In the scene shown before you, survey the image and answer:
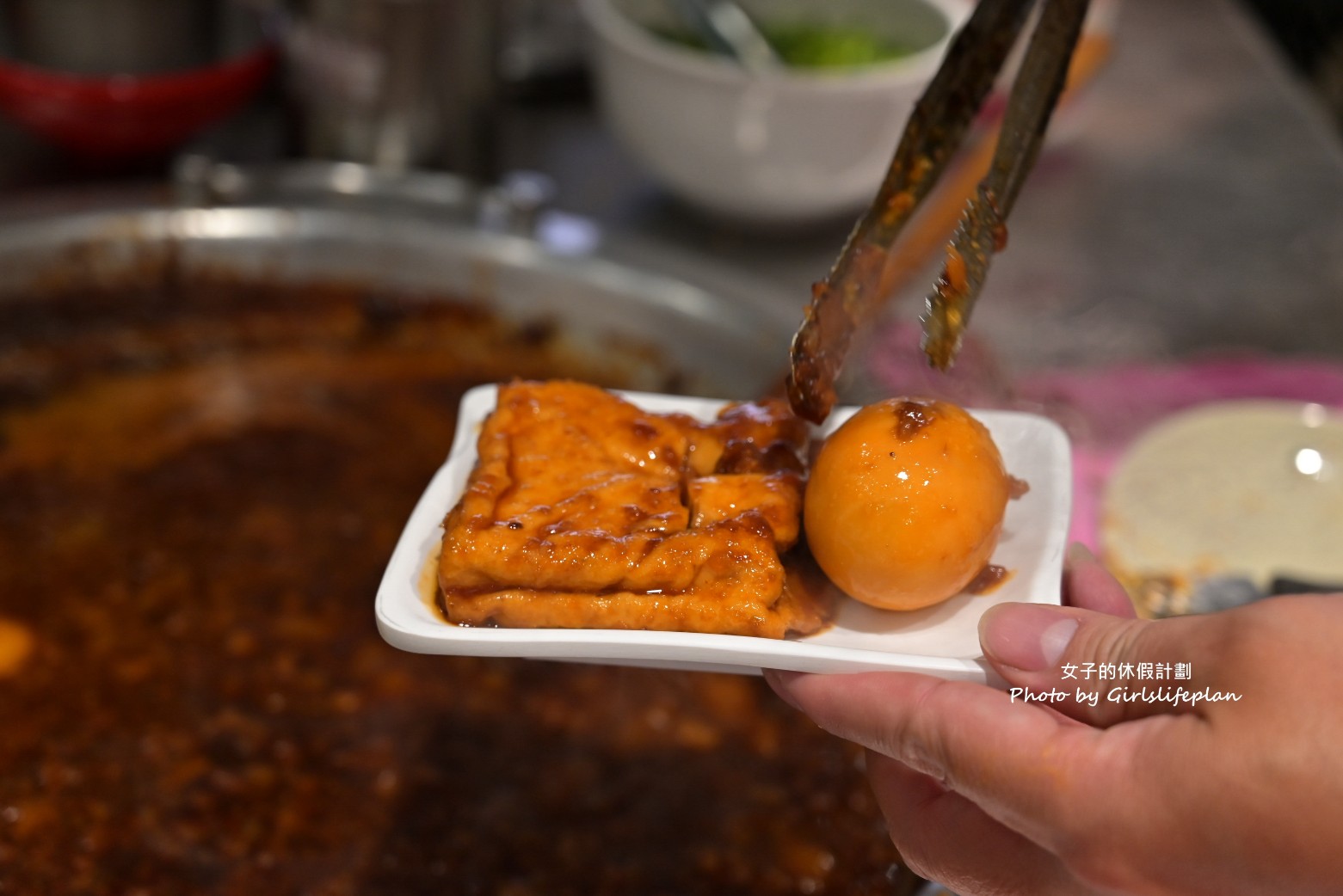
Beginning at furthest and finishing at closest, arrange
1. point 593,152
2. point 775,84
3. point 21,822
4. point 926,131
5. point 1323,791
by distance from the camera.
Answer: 1. point 593,152
2. point 775,84
3. point 21,822
4. point 926,131
5. point 1323,791

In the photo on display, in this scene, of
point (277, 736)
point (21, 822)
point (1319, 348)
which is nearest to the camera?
point (21, 822)

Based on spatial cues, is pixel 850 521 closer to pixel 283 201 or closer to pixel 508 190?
pixel 508 190

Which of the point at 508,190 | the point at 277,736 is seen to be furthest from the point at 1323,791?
the point at 508,190

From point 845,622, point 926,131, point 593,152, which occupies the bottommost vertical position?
point 593,152

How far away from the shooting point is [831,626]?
1.19 m

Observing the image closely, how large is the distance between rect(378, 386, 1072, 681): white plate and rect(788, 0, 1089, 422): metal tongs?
19cm

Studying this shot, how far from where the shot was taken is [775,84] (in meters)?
2.18

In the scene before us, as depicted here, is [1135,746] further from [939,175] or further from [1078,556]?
[939,175]

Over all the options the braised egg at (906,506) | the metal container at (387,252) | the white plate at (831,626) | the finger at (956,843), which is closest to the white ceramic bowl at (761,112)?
the metal container at (387,252)

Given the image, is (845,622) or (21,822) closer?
(845,622)

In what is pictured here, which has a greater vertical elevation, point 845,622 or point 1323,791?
point 1323,791

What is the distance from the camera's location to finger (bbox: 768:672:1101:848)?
98 cm

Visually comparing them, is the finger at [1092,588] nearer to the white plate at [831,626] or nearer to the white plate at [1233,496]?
the white plate at [831,626]

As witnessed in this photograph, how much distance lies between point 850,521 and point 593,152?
2003 mm
